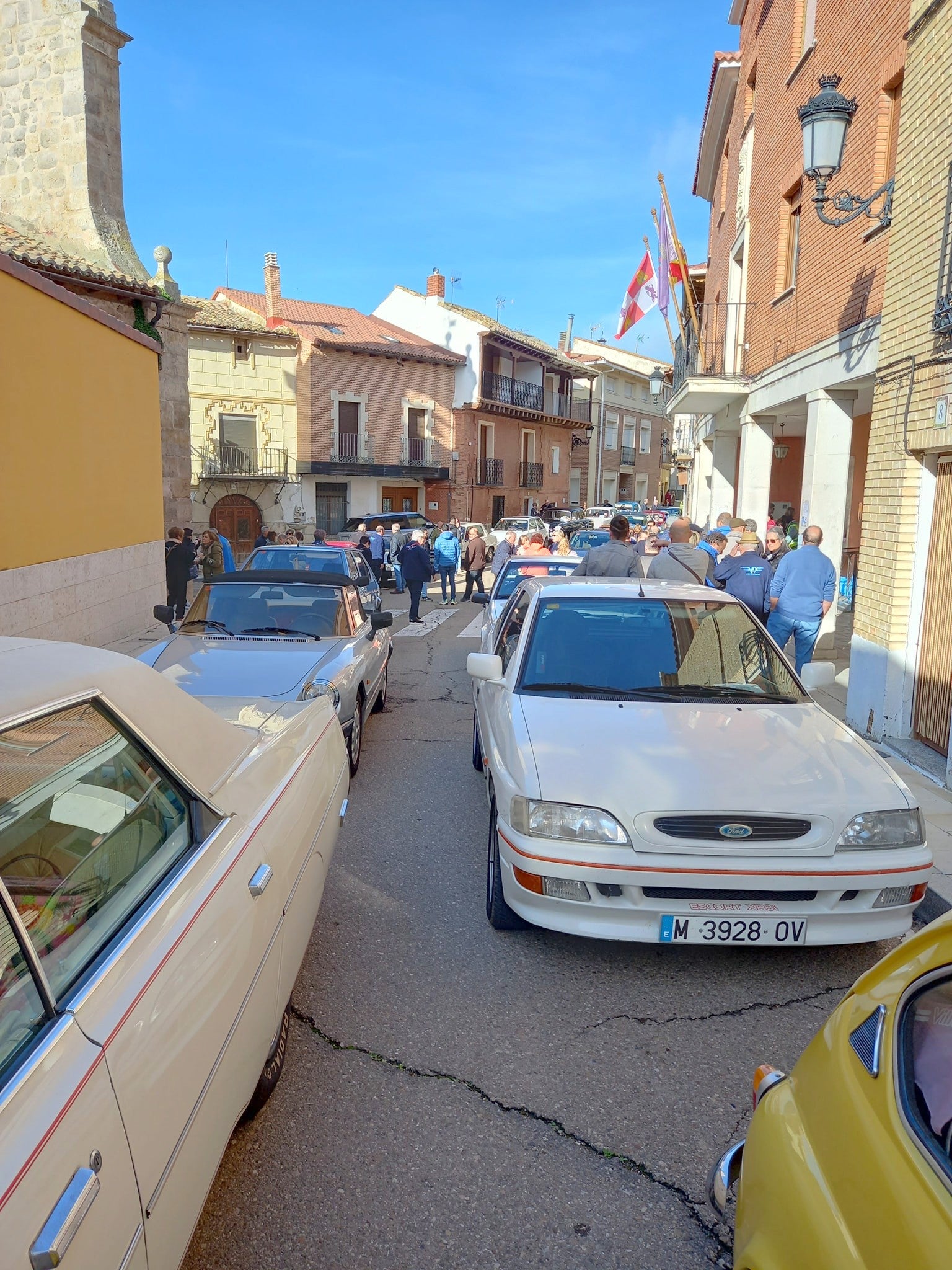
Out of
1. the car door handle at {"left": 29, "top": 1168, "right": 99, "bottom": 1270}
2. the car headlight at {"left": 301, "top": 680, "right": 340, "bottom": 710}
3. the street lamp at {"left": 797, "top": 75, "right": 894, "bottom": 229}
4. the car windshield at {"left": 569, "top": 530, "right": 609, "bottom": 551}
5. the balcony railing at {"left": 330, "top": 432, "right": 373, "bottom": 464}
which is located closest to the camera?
the car door handle at {"left": 29, "top": 1168, "right": 99, "bottom": 1270}

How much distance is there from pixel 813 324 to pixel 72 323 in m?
9.02

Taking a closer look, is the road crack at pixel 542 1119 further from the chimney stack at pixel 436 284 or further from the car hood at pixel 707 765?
the chimney stack at pixel 436 284

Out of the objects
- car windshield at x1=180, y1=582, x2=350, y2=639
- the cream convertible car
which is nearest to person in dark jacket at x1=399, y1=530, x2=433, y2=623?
car windshield at x1=180, y1=582, x2=350, y2=639

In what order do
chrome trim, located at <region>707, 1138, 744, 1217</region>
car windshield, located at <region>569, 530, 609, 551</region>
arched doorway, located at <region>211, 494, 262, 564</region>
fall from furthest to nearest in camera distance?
arched doorway, located at <region>211, 494, 262, 564</region>, car windshield, located at <region>569, 530, 609, 551</region>, chrome trim, located at <region>707, 1138, 744, 1217</region>

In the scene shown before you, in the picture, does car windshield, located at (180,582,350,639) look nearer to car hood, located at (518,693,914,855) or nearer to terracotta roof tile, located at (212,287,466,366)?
car hood, located at (518,693,914,855)

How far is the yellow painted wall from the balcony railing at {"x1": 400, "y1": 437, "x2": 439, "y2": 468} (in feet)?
76.7

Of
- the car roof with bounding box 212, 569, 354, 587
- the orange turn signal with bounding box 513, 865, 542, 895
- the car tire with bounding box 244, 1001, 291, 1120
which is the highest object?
the car roof with bounding box 212, 569, 354, 587

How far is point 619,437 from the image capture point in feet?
186

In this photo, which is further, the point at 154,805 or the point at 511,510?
the point at 511,510

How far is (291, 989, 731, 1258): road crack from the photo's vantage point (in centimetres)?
248

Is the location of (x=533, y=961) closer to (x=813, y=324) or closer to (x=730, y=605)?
(x=730, y=605)

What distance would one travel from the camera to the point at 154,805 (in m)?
2.26

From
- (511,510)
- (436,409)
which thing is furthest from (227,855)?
(511,510)

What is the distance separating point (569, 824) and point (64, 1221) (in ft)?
8.01
